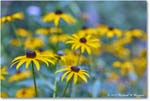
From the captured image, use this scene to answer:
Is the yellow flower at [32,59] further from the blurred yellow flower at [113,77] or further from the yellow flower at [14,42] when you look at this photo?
the blurred yellow flower at [113,77]

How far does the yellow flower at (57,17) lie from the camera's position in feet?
5.28

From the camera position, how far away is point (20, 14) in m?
1.62

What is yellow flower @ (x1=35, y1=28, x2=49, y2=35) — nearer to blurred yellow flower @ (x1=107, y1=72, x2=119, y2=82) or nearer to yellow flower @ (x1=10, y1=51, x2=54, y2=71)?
yellow flower @ (x1=10, y1=51, x2=54, y2=71)

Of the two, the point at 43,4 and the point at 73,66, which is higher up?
the point at 43,4

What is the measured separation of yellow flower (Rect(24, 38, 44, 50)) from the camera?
5.29ft

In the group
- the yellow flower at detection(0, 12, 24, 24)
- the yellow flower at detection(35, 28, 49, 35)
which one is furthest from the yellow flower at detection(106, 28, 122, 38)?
the yellow flower at detection(0, 12, 24, 24)

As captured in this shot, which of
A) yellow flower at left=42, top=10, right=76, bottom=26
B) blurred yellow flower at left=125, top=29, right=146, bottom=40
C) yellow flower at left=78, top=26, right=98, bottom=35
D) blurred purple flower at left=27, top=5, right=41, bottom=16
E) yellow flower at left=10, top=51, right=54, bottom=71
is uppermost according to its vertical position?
blurred purple flower at left=27, top=5, right=41, bottom=16

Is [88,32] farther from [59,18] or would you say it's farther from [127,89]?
[127,89]

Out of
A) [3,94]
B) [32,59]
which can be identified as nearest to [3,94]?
[3,94]

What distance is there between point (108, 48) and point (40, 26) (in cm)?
28

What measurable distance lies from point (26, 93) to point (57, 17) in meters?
0.32

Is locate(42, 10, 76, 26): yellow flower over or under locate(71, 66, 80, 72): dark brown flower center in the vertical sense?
over

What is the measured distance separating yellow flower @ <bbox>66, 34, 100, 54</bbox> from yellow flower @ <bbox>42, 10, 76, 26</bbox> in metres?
0.07

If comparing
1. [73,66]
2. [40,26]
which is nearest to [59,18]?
[40,26]
